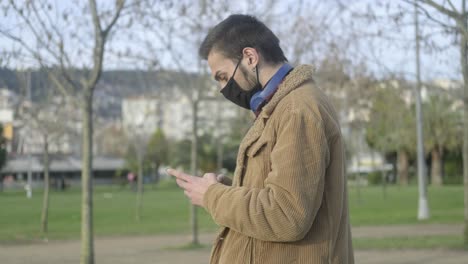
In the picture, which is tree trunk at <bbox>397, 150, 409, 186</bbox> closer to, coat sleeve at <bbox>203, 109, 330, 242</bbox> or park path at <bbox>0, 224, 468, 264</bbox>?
park path at <bbox>0, 224, 468, 264</bbox>

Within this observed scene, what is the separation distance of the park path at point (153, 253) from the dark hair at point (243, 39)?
1070 cm

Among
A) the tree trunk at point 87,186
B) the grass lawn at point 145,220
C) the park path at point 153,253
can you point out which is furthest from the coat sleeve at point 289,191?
the grass lawn at point 145,220

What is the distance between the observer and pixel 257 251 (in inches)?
102

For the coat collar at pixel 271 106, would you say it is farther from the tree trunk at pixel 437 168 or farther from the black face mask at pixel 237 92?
the tree trunk at pixel 437 168

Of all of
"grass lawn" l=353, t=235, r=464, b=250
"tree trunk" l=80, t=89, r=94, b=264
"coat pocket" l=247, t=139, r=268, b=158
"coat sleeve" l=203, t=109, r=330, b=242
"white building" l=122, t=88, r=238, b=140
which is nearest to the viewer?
"coat sleeve" l=203, t=109, r=330, b=242

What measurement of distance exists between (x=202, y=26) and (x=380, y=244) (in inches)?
247

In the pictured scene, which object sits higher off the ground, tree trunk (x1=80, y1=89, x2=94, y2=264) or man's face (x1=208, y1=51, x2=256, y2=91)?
man's face (x1=208, y1=51, x2=256, y2=91)

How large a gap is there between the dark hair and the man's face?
0.9 inches

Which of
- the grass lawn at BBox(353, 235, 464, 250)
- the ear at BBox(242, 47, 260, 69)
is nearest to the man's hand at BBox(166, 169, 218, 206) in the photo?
the ear at BBox(242, 47, 260, 69)

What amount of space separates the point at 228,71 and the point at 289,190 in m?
0.59

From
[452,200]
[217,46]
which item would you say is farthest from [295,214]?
[452,200]

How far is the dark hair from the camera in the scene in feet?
8.96

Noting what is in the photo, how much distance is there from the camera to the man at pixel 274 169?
248 centimetres

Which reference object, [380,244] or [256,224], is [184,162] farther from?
[256,224]
